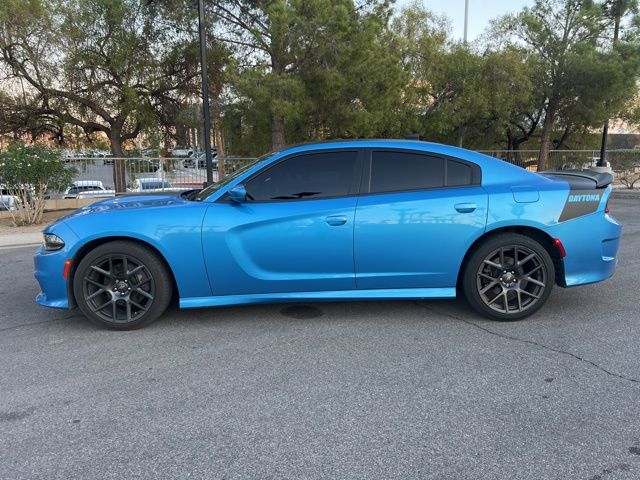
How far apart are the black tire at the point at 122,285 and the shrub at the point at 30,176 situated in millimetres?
7989

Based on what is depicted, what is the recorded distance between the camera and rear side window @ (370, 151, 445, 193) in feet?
13.8

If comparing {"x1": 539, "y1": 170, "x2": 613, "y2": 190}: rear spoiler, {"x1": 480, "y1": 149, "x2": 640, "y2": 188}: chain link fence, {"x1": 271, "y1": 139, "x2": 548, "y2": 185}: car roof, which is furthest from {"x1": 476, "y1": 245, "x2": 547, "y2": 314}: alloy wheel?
{"x1": 480, "y1": 149, "x2": 640, "y2": 188}: chain link fence

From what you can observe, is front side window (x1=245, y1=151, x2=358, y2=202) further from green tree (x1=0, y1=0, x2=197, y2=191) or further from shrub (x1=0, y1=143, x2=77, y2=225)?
green tree (x1=0, y1=0, x2=197, y2=191)

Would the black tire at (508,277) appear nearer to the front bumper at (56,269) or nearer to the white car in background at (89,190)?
the front bumper at (56,269)

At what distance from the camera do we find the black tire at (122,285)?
13.1 feet

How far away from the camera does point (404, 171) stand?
4.25 meters

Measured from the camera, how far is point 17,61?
14.8 m

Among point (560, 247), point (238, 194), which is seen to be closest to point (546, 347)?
point (560, 247)

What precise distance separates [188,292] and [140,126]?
1522 centimetres

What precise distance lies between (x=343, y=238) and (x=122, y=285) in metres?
1.94

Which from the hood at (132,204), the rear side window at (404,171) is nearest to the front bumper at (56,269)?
the hood at (132,204)

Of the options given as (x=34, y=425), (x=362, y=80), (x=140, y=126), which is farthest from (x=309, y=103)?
(x=34, y=425)

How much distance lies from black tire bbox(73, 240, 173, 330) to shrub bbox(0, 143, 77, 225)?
7.99 m

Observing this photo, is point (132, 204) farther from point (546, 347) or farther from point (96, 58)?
point (96, 58)
